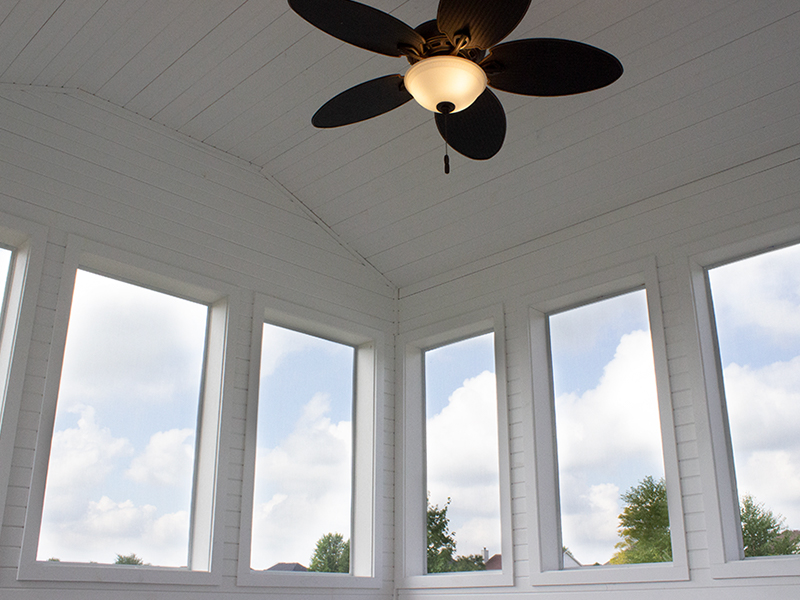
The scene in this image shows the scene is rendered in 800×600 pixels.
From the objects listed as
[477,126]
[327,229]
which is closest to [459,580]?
[327,229]

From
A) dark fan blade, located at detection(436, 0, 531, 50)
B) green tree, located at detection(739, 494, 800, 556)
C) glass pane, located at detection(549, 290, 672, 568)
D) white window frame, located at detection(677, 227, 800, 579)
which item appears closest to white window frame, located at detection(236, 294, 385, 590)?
glass pane, located at detection(549, 290, 672, 568)

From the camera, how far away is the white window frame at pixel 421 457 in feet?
14.5

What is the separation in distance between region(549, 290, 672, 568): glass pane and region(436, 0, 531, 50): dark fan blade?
2.33m

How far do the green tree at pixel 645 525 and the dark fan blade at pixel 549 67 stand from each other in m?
2.27

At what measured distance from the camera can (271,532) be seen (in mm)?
4520

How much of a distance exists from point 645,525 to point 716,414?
2.30ft

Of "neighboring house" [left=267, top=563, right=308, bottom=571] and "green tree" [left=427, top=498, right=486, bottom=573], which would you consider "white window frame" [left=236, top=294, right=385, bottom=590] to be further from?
"green tree" [left=427, top=498, right=486, bottom=573]

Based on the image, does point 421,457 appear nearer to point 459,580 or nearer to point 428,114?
point 459,580

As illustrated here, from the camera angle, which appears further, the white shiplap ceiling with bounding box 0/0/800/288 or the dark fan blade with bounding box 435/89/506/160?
the white shiplap ceiling with bounding box 0/0/800/288

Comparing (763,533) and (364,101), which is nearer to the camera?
(364,101)

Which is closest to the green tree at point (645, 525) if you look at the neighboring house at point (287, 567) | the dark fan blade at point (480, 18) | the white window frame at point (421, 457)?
the white window frame at point (421, 457)

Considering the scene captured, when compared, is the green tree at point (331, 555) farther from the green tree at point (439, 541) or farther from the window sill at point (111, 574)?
the window sill at point (111, 574)

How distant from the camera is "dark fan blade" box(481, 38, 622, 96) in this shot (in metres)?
2.45

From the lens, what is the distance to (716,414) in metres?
3.77
